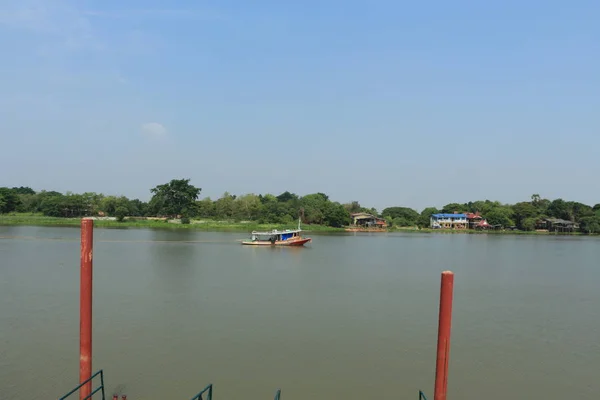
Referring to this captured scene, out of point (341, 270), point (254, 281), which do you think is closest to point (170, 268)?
point (254, 281)

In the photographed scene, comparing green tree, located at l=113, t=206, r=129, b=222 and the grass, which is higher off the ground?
green tree, located at l=113, t=206, r=129, b=222

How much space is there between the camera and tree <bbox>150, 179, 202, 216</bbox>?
7988 centimetres

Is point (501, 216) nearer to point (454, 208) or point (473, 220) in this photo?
point (473, 220)

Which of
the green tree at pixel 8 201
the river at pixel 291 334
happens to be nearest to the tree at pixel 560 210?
the river at pixel 291 334

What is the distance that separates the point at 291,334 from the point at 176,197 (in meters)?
70.3

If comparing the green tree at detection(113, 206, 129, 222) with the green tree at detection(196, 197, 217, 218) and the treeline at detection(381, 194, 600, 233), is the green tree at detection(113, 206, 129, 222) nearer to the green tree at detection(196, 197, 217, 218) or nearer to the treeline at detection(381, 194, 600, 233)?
the green tree at detection(196, 197, 217, 218)

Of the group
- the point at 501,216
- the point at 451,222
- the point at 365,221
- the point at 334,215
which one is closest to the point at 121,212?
the point at 334,215

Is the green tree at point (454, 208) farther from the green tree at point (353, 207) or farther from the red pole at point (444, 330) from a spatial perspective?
the red pole at point (444, 330)

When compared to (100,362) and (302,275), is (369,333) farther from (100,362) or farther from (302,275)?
(302,275)

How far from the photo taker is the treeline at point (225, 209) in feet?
266

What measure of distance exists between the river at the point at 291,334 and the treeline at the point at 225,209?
2169 inches

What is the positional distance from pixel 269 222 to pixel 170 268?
183 ft

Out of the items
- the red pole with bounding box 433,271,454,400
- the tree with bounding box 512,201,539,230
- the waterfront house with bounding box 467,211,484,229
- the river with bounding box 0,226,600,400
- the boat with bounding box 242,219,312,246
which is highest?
the tree with bounding box 512,201,539,230

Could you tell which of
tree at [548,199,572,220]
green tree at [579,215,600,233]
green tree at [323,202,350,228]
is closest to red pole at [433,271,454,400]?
green tree at [323,202,350,228]
